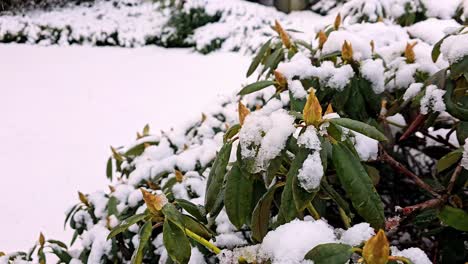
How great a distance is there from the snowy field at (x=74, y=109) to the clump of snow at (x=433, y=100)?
0.85 m

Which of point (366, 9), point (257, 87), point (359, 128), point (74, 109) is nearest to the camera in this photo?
point (359, 128)

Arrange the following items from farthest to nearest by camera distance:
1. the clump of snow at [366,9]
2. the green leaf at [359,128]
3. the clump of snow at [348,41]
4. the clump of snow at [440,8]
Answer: the clump of snow at [366,9], the clump of snow at [440,8], the clump of snow at [348,41], the green leaf at [359,128]

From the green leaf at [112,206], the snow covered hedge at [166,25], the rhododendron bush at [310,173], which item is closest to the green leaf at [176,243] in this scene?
the rhododendron bush at [310,173]

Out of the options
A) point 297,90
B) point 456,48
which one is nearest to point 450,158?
point 456,48

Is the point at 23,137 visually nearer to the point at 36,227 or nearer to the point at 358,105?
the point at 36,227

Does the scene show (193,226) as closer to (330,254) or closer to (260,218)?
(260,218)

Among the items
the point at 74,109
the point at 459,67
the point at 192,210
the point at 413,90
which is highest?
the point at 459,67

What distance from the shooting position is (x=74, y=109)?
396cm

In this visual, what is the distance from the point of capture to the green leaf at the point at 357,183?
0.59m

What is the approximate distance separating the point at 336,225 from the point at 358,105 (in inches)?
12.8

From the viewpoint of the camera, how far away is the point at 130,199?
1103 millimetres

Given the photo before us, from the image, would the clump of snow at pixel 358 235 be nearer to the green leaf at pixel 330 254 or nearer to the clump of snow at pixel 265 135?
the green leaf at pixel 330 254

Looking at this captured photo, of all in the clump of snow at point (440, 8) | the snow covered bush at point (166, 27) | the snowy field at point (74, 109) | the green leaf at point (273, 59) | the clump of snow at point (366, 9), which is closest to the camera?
the green leaf at point (273, 59)

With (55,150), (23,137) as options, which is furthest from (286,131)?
(23,137)
